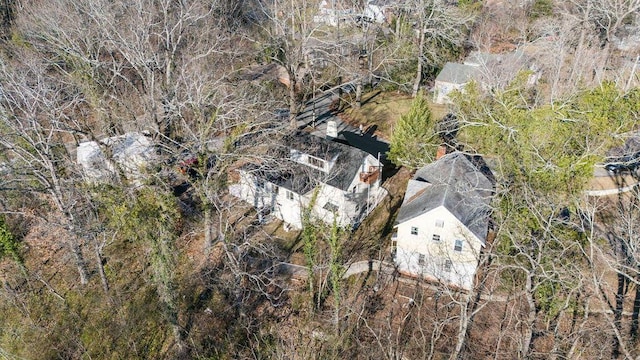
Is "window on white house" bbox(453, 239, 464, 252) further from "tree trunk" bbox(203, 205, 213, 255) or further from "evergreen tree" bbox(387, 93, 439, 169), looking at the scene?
"tree trunk" bbox(203, 205, 213, 255)

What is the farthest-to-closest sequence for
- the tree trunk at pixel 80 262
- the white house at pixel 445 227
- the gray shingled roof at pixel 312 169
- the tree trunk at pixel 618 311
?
the gray shingled roof at pixel 312 169, the tree trunk at pixel 80 262, the white house at pixel 445 227, the tree trunk at pixel 618 311

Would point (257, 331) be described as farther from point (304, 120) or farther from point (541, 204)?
point (304, 120)

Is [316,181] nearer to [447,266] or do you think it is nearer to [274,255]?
[274,255]

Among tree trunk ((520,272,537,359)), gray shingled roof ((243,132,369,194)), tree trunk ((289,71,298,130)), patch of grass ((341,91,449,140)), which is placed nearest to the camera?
tree trunk ((520,272,537,359))

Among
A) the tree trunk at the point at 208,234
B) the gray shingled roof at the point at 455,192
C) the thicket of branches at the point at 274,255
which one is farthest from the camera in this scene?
the tree trunk at the point at 208,234

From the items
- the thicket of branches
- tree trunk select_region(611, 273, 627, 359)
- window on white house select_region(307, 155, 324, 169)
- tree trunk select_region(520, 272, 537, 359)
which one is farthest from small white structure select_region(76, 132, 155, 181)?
tree trunk select_region(611, 273, 627, 359)

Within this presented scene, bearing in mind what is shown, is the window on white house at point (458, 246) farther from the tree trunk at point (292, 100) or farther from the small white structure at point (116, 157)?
the tree trunk at point (292, 100)

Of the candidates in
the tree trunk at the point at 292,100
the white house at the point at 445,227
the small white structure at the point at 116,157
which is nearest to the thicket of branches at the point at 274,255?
the small white structure at the point at 116,157
